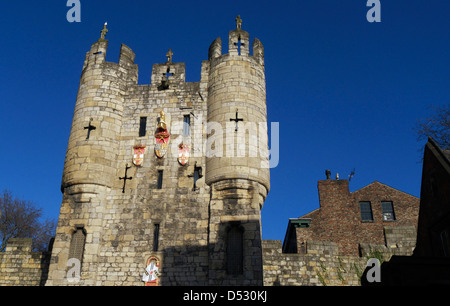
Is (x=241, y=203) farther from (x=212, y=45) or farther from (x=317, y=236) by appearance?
(x=317, y=236)

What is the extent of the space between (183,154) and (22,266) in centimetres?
829

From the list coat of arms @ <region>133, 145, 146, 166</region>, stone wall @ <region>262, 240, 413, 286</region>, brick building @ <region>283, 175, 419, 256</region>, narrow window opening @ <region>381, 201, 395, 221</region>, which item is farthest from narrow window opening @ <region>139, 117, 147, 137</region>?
narrow window opening @ <region>381, 201, 395, 221</region>

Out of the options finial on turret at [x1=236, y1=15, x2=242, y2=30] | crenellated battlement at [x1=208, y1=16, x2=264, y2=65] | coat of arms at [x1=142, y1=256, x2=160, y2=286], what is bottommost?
coat of arms at [x1=142, y1=256, x2=160, y2=286]

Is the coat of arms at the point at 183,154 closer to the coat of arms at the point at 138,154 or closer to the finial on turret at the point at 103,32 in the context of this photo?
the coat of arms at the point at 138,154

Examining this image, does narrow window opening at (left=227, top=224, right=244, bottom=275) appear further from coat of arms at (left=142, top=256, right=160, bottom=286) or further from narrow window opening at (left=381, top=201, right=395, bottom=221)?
narrow window opening at (left=381, top=201, right=395, bottom=221)

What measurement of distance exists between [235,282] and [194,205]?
3480 millimetres

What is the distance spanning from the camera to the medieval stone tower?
1520 centimetres

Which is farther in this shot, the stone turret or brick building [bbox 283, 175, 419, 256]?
brick building [bbox 283, 175, 419, 256]

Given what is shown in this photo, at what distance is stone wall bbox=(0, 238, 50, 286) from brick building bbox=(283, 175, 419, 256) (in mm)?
14256

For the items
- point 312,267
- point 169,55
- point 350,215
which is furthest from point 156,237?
point 350,215

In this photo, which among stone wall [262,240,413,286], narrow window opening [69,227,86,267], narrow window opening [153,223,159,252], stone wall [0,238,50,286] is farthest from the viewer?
stone wall [262,240,413,286]

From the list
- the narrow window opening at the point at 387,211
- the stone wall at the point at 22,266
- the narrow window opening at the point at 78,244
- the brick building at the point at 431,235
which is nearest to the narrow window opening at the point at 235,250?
the brick building at the point at 431,235

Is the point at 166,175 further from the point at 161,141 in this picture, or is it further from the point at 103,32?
the point at 103,32
